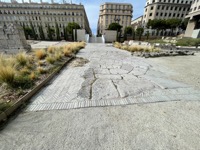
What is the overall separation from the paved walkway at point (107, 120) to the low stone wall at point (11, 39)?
20.5 feet

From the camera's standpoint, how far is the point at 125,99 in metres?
2.36

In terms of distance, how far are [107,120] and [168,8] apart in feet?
186

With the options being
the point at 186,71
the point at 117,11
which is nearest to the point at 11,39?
the point at 186,71

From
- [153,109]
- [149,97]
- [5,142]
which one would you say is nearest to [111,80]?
[149,97]

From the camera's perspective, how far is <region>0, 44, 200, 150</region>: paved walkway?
1.36 m

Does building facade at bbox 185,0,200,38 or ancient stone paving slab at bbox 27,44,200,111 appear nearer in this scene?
ancient stone paving slab at bbox 27,44,200,111

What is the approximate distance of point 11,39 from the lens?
666 centimetres

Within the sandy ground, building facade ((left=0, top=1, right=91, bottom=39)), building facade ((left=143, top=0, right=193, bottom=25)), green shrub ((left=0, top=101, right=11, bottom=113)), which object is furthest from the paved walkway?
building facade ((left=143, top=0, right=193, bottom=25))

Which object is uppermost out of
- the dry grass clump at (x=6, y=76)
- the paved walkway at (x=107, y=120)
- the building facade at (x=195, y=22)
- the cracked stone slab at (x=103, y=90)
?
the building facade at (x=195, y=22)

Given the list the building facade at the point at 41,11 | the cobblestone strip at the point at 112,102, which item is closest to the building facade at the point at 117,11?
the building facade at the point at 41,11

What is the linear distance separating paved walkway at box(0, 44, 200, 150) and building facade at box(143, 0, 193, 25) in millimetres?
51655

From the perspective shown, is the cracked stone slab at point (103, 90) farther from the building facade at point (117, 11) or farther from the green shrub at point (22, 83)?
the building facade at point (117, 11)

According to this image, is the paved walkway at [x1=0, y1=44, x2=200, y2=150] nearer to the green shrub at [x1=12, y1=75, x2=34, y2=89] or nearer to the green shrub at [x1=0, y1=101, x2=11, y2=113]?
the green shrub at [x1=0, y1=101, x2=11, y2=113]

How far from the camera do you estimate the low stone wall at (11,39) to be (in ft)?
21.3
